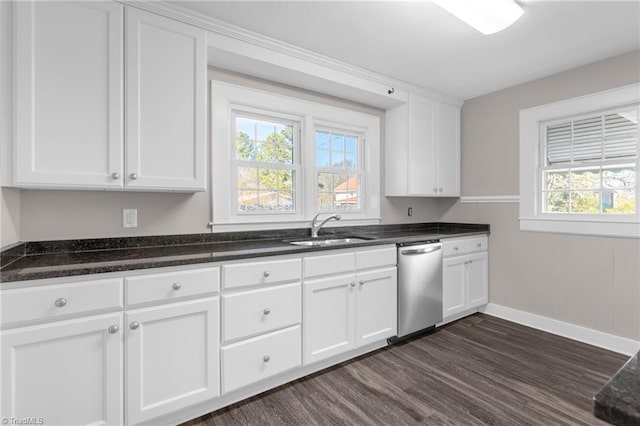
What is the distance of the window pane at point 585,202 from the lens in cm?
288

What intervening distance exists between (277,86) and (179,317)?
205 cm

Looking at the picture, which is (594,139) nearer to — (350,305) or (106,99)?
(350,305)

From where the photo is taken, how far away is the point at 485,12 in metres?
1.97

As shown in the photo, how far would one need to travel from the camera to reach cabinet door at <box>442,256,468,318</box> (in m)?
3.12

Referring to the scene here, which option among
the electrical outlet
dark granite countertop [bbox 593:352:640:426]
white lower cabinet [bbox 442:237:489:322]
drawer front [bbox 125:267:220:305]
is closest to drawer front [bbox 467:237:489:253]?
white lower cabinet [bbox 442:237:489:322]

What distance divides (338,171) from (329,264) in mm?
1259

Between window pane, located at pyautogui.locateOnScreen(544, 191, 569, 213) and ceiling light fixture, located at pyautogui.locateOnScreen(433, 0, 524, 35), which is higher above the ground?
ceiling light fixture, located at pyautogui.locateOnScreen(433, 0, 524, 35)

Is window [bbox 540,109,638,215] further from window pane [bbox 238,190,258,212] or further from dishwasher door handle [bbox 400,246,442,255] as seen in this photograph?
window pane [bbox 238,190,258,212]

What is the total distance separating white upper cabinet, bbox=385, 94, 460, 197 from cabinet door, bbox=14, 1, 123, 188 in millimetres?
2579

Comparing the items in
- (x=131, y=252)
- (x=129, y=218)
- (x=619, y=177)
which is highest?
(x=619, y=177)

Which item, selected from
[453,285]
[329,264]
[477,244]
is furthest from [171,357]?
[477,244]

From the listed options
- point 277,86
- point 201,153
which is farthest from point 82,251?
point 277,86

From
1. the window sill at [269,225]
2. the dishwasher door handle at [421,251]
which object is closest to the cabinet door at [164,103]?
the window sill at [269,225]

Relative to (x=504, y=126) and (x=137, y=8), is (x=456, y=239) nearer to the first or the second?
(x=504, y=126)
